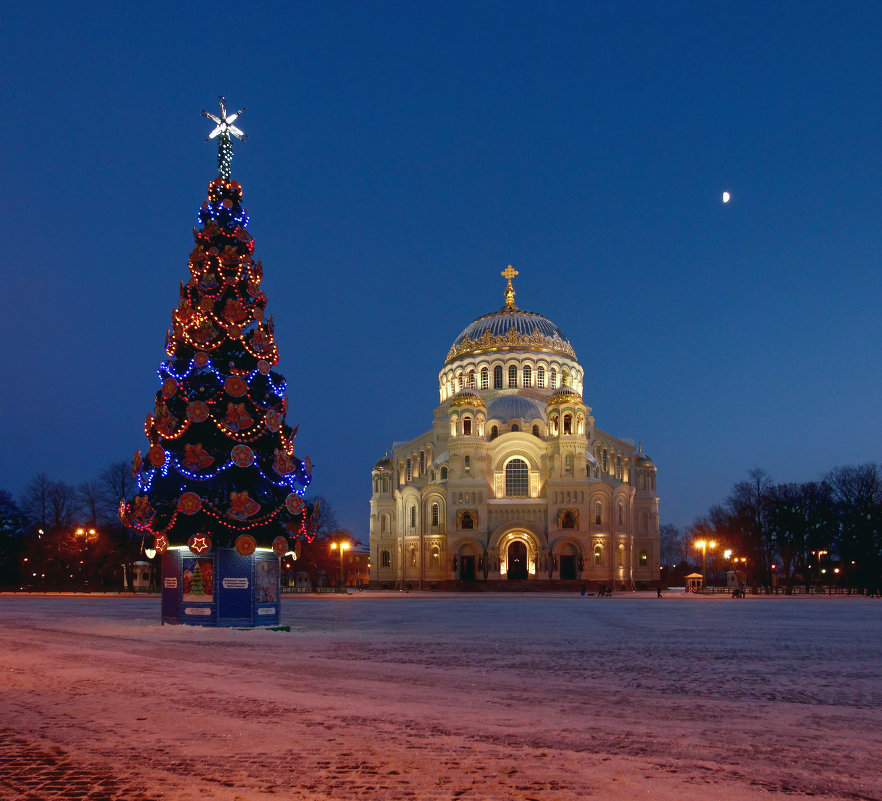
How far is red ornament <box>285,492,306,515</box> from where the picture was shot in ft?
83.4

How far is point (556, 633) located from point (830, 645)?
6.72 m

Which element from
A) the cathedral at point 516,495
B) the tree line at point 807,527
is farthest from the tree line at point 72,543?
the tree line at point 807,527

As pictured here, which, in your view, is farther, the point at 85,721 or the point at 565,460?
the point at 565,460

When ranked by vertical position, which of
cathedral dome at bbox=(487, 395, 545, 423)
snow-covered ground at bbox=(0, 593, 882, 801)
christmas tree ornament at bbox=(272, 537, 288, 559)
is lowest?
snow-covered ground at bbox=(0, 593, 882, 801)

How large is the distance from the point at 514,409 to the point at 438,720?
223 feet

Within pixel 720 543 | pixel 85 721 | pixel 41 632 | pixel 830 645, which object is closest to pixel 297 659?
pixel 85 721

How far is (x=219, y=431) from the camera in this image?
25578mm

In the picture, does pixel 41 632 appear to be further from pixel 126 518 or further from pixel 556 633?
pixel 556 633

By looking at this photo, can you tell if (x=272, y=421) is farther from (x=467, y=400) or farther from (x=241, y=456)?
(x=467, y=400)

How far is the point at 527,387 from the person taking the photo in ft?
271

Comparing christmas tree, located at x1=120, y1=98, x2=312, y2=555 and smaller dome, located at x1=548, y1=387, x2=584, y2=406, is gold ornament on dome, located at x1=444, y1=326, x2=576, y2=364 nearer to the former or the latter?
smaller dome, located at x1=548, y1=387, x2=584, y2=406

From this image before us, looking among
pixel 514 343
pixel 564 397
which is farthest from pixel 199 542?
pixel 514 343

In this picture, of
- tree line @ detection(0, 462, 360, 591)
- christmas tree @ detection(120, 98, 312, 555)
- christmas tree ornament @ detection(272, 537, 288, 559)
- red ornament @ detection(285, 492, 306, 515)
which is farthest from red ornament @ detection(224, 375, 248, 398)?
tree line @ detection(0, 462, 360, 591)

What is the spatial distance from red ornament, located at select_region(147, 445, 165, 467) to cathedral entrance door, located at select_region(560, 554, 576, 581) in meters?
49.7
